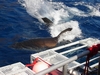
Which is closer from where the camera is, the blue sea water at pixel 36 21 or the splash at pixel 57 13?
the blue sea water at pixel 36 21

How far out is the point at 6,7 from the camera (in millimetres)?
15164

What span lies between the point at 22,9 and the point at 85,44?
8985 millimetres

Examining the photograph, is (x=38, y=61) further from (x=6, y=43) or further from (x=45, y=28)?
(x=45, y=28)

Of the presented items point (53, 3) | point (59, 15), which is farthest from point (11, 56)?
point (53, 3)

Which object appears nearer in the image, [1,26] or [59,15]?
[1,26]

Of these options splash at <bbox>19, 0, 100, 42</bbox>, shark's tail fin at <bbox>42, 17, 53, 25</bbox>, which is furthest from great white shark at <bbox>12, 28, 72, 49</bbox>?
shark's tail fin at <bbox>42, 17, 53, 25</bbox>

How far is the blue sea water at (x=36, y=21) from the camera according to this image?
9.38 metres

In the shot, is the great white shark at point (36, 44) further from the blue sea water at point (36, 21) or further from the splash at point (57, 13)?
the splash at point (57, 13)

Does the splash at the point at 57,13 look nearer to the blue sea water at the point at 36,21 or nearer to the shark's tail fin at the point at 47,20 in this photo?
the blue sea water at the point at 36,21

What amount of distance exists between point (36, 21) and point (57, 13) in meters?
2.29

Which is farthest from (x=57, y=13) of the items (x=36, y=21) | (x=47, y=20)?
(x=47, y=20)

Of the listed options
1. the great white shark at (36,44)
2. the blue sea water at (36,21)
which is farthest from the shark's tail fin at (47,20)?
the great white shark at (36,44)

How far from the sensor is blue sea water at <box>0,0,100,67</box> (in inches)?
369

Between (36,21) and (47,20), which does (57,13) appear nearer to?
(36,21)
